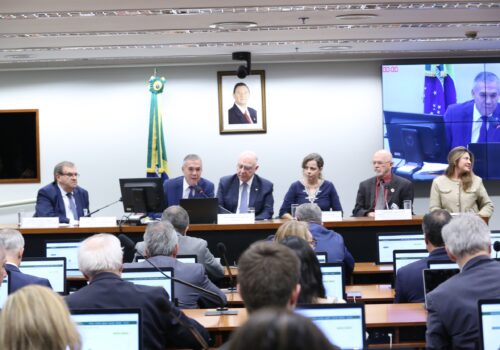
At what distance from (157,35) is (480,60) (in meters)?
4.66

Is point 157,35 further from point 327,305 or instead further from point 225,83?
point 327,305

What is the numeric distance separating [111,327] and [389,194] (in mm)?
5555

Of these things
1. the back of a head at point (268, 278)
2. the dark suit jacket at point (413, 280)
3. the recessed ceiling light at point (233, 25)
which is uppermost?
the recessed ceiling light at point (233, 25)

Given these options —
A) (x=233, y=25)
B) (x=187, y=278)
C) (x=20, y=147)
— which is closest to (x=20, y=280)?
(x=187, y=278)

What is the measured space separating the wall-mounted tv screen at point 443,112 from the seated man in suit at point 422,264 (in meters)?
6.50

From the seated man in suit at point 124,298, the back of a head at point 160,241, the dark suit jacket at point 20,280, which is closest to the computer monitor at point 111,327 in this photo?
the seated man in suit at point 124,298

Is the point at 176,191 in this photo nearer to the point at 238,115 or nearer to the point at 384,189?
the point at 384,189

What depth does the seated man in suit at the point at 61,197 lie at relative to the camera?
8766 mm

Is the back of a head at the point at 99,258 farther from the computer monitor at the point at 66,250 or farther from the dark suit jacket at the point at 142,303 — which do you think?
the computer monitor at the point at 66,250

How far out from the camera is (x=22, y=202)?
11.8 meters

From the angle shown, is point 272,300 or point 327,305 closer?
point 272,300

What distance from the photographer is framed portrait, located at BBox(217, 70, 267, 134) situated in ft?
38.7

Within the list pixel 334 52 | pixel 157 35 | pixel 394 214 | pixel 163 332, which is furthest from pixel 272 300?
pixel 334 52

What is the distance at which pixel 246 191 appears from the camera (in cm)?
887
